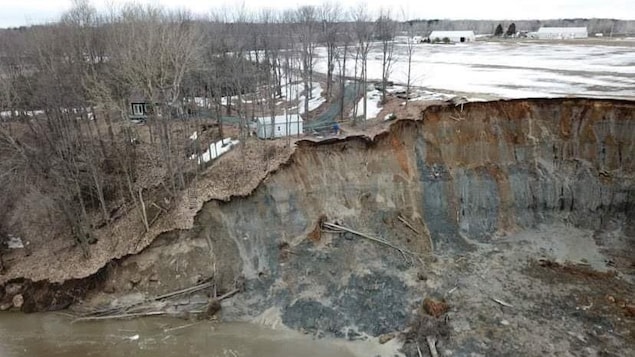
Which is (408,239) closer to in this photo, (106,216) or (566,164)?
(566,164)

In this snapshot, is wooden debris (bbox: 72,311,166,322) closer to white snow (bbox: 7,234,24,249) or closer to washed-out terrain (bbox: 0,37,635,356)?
washed-out terrain (bbox: 0,37,635,356)

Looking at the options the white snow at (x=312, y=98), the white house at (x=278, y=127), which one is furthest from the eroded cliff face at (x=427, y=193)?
the white snow at (x=312, y=98)

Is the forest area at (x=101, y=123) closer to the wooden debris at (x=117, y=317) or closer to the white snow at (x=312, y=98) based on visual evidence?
the white snow at (x=312, y=98)

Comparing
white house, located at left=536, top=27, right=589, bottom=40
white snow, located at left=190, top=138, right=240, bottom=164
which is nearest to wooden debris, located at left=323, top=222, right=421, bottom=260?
white snow, located at left=190, top=138, right=240, bottom=164

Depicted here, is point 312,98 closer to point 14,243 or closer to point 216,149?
point 216,149

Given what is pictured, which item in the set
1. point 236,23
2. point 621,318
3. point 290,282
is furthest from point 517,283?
point 236,23

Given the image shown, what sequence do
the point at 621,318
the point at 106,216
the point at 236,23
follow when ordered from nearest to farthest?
the point at 621,318 < the point at 106,216 < the point at 236,23

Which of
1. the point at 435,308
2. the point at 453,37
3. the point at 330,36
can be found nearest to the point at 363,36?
the point at 330,36
